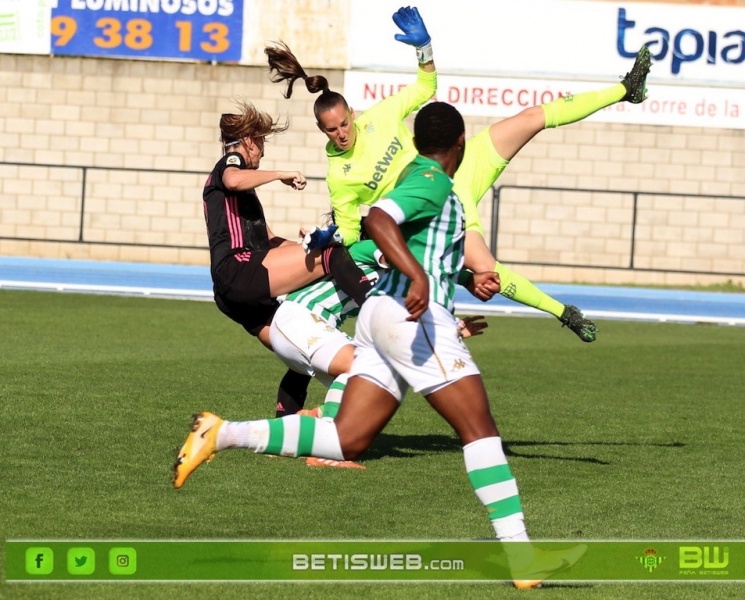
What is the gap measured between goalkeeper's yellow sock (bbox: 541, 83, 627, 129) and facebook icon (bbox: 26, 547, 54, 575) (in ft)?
14.3

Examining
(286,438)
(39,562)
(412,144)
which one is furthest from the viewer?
(412,144)

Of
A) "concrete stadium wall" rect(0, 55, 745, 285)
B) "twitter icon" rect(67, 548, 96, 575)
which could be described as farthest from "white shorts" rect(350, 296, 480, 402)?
"concrete stadium wall" rect(0, 55, 745, 285)

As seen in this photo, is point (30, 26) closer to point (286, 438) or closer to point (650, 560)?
point (286, 438)

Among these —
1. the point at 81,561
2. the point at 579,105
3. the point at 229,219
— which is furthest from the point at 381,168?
the point at 81,561

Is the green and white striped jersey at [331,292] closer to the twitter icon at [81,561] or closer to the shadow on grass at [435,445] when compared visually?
Answer: the shadow on grass at [435,445]

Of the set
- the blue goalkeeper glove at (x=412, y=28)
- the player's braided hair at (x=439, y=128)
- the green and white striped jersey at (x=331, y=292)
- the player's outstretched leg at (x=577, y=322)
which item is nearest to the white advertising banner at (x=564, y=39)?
the blue goalkeeper glove at (x=412, y=28)

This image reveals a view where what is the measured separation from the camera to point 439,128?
5969 millimetres

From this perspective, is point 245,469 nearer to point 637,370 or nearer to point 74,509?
point 74,509

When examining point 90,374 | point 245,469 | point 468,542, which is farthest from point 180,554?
point 90,374

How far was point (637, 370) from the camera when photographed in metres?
14.3

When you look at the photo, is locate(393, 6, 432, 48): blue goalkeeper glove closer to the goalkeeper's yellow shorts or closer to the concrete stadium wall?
the goalkeeper's yellow shorts

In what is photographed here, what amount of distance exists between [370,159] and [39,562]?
12.5ft

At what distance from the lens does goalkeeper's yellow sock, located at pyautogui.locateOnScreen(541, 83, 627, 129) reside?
8719 millimetres

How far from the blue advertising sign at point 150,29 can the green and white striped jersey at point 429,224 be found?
67.0 feet
